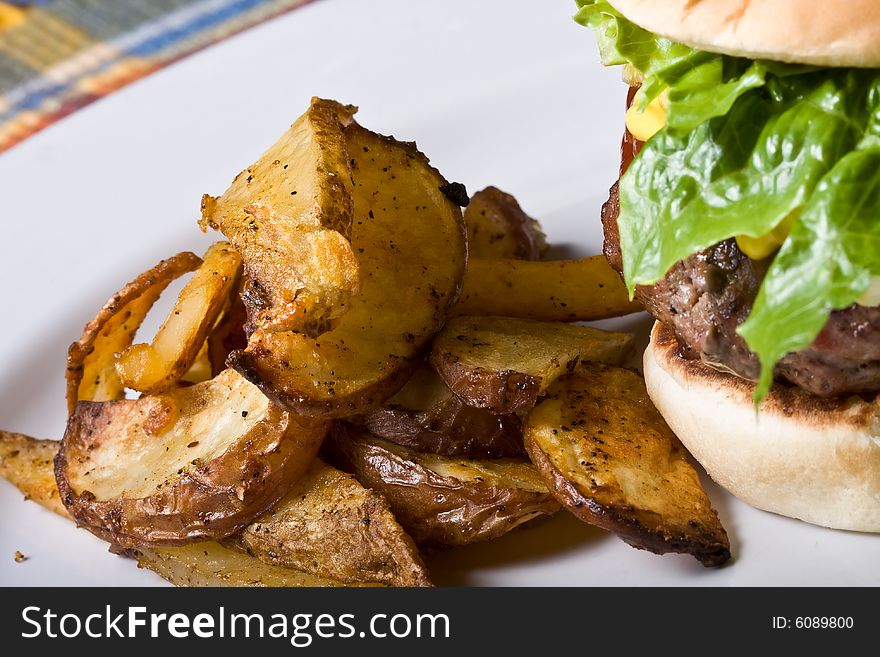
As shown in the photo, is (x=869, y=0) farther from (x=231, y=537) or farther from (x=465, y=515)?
(x=231, y=537)

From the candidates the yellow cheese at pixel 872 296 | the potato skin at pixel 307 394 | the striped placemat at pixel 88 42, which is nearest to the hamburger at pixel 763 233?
the yellow cheese at pixel 872 296

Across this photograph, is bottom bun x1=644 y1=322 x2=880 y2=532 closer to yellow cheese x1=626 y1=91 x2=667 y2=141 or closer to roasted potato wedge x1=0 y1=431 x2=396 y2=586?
yellow cheese x1=626 y1=91 x2=667 y2=141

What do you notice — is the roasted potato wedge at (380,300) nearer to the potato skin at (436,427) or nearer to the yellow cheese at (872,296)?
the potato skin at (436,427)

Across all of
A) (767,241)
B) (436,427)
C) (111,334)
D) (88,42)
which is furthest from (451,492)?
(88,42)

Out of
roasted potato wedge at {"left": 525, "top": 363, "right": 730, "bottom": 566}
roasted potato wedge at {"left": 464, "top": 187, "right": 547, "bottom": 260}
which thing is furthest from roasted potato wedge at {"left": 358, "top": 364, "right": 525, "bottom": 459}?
roasted potato wedge at {"left": 464, "top": 187, "right": 547, "bottom": 260}

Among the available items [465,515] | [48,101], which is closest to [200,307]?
[465,515]
